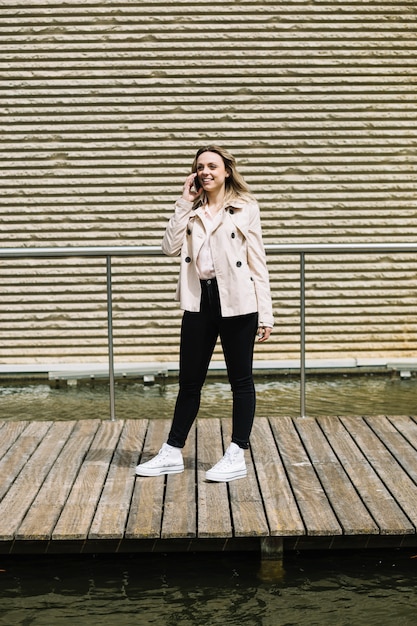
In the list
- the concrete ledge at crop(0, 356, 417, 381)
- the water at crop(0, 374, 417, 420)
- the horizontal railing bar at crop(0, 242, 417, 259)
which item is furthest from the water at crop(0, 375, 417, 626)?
the concrete ledge at crop(0, 356, 417, 381)

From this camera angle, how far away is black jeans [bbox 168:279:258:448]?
15.9 ft

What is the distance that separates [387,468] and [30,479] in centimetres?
176

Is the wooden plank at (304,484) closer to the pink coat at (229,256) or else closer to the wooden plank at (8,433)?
the pink coat at (229,256)

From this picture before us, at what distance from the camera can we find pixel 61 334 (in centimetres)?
928

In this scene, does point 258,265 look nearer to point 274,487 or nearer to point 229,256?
point 229,256

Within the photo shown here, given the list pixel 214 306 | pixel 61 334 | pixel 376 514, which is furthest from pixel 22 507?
pixel 61 334

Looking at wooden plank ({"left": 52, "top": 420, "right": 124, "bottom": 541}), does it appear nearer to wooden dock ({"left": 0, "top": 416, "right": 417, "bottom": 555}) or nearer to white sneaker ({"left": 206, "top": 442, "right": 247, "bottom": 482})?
wooden dock ({"left": 0, "top": 416, "right": 417, "bottom": 555})

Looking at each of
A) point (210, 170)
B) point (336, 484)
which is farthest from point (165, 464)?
point (210, 170)

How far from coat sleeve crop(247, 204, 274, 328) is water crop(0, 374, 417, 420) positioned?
10.6 feet

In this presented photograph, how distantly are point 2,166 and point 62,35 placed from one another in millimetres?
1228

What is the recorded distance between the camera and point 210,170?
4.71 m

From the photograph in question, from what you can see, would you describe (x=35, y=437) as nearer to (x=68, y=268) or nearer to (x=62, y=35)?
(x=68, y=268)

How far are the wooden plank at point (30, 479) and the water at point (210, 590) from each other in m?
0.22

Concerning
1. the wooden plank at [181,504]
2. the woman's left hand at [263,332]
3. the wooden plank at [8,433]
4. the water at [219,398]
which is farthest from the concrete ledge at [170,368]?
the woman's left hand at [263,332]
